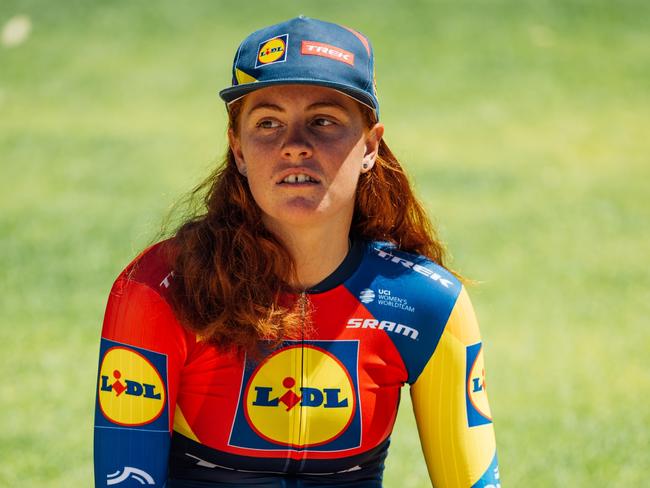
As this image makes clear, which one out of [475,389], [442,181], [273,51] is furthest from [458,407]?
[442,181]

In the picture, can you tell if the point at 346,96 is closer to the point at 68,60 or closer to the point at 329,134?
the point at 329,134

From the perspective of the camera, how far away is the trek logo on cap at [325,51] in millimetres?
2533

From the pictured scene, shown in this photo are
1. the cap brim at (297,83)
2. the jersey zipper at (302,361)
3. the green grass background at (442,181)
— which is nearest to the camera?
the cap brim at (297,83)

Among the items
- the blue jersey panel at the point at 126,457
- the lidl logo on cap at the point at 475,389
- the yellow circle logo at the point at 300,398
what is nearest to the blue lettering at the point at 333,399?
the yellow circle logo at the point at 300,398

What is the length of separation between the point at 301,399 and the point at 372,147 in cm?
71

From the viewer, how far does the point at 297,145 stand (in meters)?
2.56

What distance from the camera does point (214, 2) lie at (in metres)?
16.9

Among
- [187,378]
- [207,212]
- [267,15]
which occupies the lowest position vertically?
[187,378]

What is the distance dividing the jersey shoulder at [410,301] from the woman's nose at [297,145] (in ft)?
1.39

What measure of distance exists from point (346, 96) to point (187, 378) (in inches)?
32.8

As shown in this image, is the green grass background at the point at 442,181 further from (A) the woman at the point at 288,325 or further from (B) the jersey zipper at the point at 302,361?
(B) the jersey zipper at the point at 302,361

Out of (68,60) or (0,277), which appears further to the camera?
(68,60)

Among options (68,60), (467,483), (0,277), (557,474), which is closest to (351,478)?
(467,483)

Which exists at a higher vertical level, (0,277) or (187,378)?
(0,277)
